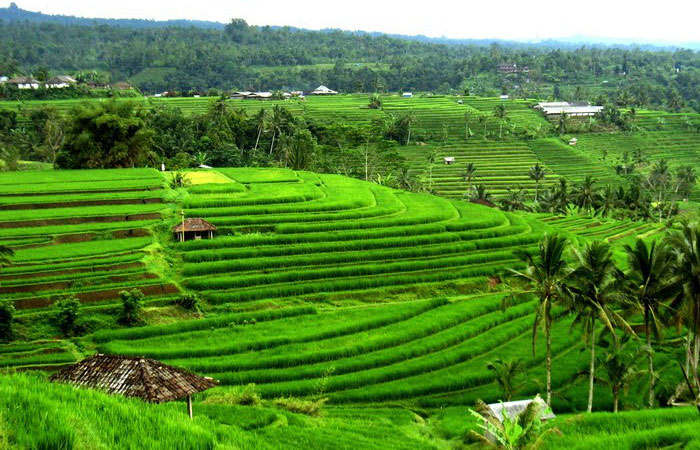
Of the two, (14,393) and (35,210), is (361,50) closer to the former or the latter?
(35,210)

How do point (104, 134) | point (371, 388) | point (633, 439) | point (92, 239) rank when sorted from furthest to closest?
point (104, 134) → point (92, 239) → point (371, 388) → point (633, 439)

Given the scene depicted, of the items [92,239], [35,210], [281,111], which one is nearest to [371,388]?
[92,239]

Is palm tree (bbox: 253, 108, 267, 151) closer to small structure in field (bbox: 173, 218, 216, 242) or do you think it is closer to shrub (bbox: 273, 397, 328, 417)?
small structure in field (bbox: 173, 218, 216, 242)

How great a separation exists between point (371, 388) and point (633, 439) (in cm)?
1040

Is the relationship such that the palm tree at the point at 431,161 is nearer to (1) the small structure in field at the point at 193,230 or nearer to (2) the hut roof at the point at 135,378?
(1) the small structure in field at the point at 193,230

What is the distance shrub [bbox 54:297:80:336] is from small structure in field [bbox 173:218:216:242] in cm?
903

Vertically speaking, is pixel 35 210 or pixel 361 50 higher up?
pixel 361 50

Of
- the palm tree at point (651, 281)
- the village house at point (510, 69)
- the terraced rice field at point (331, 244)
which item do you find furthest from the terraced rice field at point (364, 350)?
the village house at point (510, 69)

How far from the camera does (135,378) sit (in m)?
16.2

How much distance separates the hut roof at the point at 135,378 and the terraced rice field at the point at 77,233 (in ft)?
37.9

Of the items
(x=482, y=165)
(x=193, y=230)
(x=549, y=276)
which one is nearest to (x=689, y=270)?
(x=549, y=276)

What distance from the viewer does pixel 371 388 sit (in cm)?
2394

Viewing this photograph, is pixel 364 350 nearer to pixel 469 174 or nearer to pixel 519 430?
pixel 519 430

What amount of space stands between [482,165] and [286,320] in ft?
192
